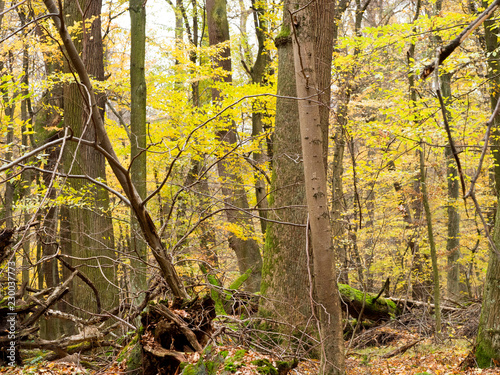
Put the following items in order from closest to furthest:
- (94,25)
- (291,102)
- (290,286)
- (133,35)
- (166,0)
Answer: (290,286) < (291,102) < (133,35) < (94,25) < (166,0)

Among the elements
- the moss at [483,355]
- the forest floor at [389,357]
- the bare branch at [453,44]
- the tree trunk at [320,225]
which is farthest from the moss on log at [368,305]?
the bare branch at [453,44]

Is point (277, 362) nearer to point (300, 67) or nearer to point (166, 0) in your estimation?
point (300, 67)

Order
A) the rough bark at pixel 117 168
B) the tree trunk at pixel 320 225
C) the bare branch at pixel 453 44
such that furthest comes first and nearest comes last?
the tree trunk at pixel 320 225
the rough bark at pixel 117 168
the bare branch at pixel 453 44

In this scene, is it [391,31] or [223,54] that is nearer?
[391,31]

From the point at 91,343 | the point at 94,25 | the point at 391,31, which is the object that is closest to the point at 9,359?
the point at 91,343

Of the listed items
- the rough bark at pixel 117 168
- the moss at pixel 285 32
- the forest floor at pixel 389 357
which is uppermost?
the moss at pixel 285 32

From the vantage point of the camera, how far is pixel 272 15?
1088cm

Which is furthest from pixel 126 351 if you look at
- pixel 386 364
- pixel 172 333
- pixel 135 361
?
pixel 386 364

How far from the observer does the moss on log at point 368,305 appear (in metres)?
7.90

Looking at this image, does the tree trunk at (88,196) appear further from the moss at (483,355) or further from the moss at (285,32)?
the moss at (483,355)

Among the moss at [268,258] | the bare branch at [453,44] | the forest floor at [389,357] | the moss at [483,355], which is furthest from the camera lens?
the moss at [268,258]

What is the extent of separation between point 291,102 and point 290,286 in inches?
96.2

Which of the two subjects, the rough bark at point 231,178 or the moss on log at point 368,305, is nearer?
the moss on log at point 368,305

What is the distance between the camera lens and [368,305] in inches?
324
